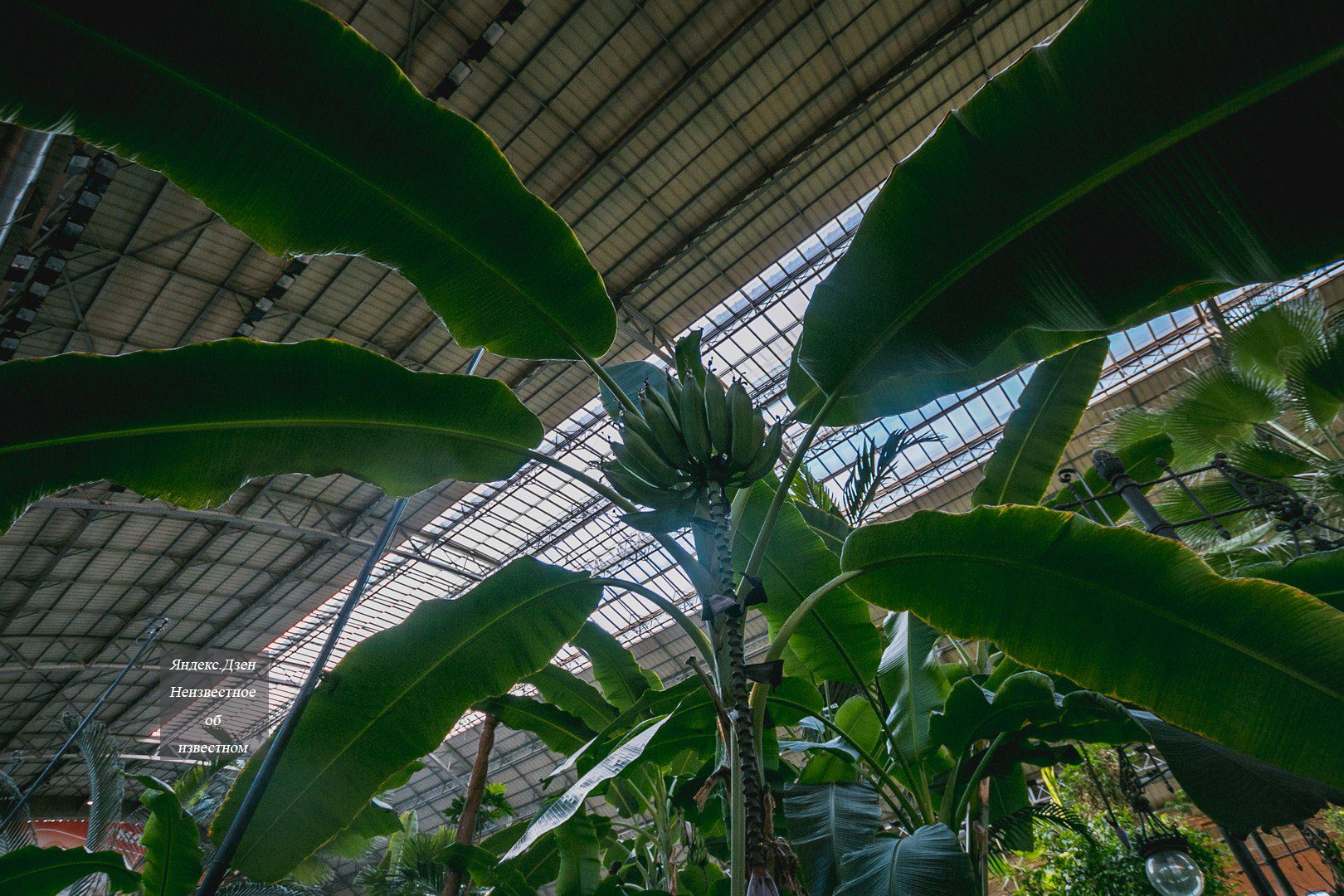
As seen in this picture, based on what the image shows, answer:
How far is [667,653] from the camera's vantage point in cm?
1977

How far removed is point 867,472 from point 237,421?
240 centimetres

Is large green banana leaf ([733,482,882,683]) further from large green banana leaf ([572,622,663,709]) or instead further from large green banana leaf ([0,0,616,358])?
large green banana leaf ([572,622,663,709])

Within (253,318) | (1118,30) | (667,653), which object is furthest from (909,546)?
(667,653)

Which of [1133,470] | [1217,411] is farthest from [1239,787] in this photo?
[1217,411]

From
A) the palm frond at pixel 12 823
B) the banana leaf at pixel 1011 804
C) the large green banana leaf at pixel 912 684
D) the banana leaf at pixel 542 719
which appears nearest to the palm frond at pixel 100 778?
the palm frond at pixel 12 823

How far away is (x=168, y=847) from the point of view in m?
3.15

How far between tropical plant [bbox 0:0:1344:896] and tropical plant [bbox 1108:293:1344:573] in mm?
2583

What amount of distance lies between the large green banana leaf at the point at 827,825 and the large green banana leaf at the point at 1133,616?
553 millimetres

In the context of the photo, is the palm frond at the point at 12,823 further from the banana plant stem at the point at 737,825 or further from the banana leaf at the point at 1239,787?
the banana leaf at the point at 1239,787

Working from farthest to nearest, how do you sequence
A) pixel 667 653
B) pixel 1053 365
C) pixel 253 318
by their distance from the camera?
pixel 667 653 < pixel 253 318 < pixel 1053 365

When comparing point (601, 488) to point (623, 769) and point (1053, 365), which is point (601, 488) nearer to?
point (623, 769)

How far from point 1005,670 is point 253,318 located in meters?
12.3

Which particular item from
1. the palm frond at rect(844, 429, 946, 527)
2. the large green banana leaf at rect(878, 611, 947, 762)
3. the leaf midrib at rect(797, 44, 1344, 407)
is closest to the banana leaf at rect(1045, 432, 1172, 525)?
the palm frond at rect(844, 429, 946, 527)

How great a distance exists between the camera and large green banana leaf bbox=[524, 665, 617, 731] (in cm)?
369
